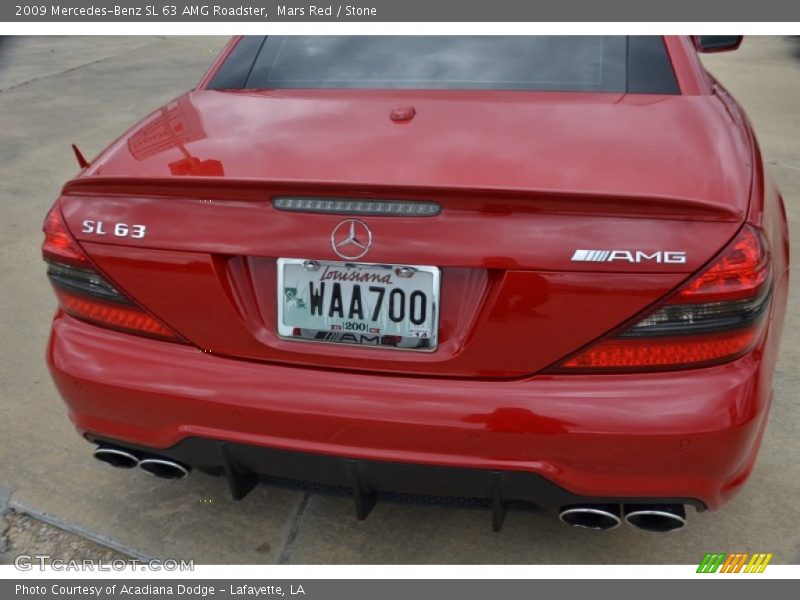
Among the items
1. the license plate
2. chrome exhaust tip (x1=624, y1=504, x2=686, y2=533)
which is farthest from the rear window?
chrome exhaust tip (x1=624, y1=504, x2=686, y2=533)

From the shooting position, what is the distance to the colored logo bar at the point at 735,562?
252 cm

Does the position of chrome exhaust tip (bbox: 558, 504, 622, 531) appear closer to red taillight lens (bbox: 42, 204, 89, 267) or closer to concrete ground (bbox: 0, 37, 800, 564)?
concrete ground (bbox: 0, 37, 800, 564)

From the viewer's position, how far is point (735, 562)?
99.8 inches

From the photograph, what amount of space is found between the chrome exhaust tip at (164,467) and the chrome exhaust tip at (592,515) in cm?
104

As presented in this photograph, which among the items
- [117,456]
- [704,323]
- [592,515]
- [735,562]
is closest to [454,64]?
[704,323]

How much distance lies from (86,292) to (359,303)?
2.53 feet

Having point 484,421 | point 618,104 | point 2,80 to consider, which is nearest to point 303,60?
point 618,104

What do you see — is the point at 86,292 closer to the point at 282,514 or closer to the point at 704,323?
Result: the point at 282,514

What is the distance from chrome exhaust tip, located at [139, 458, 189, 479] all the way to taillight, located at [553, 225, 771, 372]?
3.62 feet

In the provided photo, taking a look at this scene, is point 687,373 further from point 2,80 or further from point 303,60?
point 2,80

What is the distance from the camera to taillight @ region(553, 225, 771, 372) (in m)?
1.87

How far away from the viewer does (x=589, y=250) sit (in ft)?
6.07

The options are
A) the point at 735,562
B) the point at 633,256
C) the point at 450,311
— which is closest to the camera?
the point at 633,256
